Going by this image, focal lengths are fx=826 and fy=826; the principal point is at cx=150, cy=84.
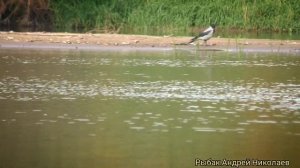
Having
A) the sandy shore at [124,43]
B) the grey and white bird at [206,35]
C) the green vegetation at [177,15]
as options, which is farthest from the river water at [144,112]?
the green vegetation at [177,15]

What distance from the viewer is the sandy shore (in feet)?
74.2

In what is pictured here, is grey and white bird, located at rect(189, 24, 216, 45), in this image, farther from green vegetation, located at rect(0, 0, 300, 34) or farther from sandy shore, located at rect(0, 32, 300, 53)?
green vegetation, located at rect(0, 0, 300, 34)

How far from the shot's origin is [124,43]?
76.4ft

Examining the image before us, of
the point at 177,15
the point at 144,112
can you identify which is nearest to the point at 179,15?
the point at 177,15

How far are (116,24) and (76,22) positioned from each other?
160 centimetres

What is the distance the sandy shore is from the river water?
4.09 metres

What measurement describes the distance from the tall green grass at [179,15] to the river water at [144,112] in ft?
32.6

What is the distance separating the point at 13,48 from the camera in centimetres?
2202

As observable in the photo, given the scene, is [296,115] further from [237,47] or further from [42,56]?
[237,47]

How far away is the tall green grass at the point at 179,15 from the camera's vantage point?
92.9 ft

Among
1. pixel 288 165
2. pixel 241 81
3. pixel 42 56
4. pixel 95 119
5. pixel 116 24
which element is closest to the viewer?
pixel 288 165

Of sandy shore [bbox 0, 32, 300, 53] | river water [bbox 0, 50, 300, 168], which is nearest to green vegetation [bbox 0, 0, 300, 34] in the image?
Result: sandy shore [bbox 0, 32, 300, 53]

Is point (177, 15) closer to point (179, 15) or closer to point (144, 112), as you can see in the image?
point (179, 15)

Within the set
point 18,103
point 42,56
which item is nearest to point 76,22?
point 42,56
